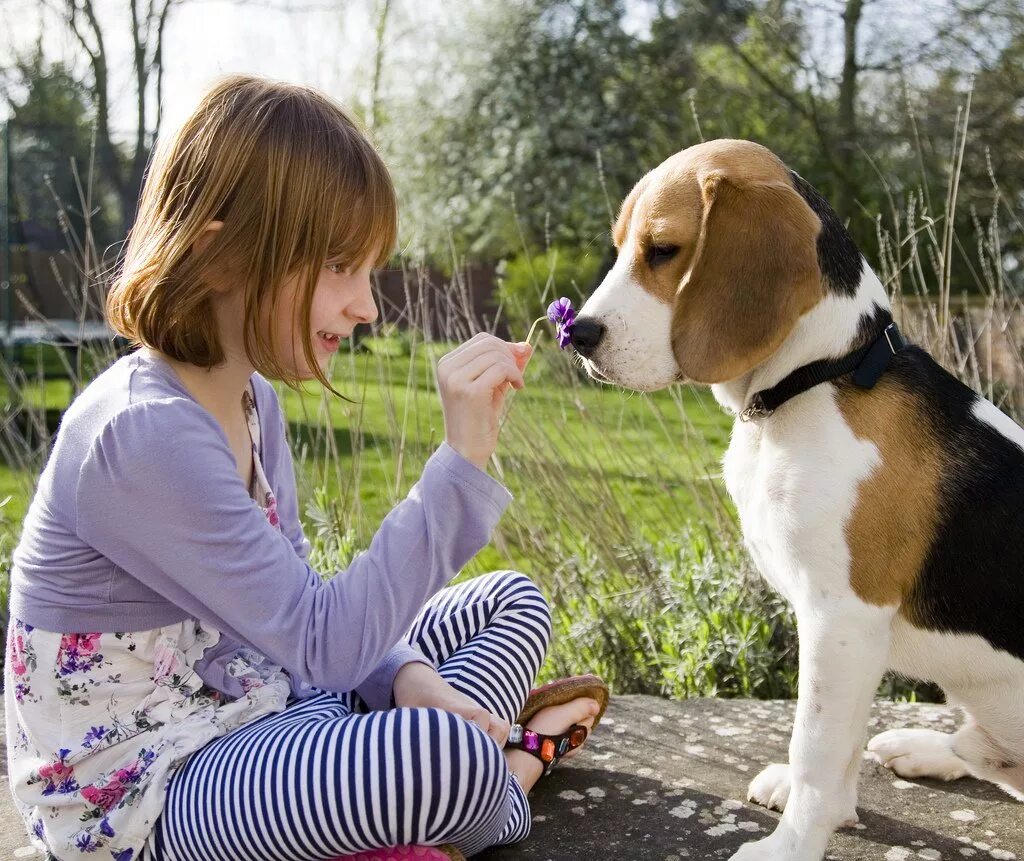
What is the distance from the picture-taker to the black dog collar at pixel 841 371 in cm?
226

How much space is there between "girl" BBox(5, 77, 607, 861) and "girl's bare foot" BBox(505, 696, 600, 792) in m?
0.33

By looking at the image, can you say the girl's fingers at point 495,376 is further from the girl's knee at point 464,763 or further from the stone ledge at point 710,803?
the stone ledge at point 710,803

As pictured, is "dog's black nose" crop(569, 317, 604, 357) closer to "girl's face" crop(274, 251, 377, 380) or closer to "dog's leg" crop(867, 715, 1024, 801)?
"girl's face" crop(274, 251, 377, 380)

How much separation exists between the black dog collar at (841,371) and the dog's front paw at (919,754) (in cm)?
95

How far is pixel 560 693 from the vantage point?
270 cm

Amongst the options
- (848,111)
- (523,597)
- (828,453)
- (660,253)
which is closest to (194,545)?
(523,597)

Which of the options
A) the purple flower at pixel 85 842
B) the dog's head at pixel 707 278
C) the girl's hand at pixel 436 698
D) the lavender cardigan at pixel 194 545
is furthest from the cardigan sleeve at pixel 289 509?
the dog's head at pixel 707 278

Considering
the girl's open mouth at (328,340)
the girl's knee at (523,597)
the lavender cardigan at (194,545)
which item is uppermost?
the girl's open mouth at (328,340)

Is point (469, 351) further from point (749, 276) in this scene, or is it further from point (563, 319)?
point (749, 276)

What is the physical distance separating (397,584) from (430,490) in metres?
0.18

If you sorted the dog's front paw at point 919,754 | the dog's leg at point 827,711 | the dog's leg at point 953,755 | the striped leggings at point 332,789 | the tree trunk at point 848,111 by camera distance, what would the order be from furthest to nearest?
the tree trunk at point 848,111
the dog's front paw at point 919,754
the dog's leg at point 953,755
the dog's leg at point 827,711
the striped leggings at point 332,789

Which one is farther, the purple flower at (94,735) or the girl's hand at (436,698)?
the girl's hand at (436,698)

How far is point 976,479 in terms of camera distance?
228cm

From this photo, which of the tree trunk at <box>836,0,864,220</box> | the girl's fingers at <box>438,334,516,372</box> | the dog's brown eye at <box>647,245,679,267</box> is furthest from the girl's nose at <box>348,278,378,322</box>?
the tree trunk at <box>836,0,864,220</box>
